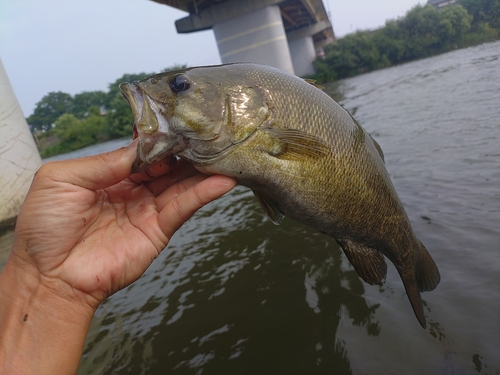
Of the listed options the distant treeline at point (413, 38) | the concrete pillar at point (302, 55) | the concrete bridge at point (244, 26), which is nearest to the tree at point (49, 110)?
the concrete pillar at point (302, 55)

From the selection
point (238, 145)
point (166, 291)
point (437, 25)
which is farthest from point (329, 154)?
point (437, 25)

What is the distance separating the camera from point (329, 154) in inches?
86.0

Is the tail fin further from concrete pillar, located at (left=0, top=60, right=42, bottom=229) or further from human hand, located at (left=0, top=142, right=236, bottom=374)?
concrete pillar, located at (left=0, top=60, right=42, bottom=229)

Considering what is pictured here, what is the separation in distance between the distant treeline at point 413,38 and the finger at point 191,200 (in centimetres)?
3974

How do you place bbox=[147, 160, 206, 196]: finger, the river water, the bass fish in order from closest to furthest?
the bass fish → bbox=[147, 160, 206, 196]: finger → the river water

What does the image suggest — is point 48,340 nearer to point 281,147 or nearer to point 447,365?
point 281,147

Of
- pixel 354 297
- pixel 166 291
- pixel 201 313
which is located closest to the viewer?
pixel 354 297

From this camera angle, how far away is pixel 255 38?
2686cm

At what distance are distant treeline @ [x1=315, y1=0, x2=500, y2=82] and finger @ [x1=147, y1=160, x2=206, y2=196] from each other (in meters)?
39.4

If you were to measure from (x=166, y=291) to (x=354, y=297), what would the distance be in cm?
247

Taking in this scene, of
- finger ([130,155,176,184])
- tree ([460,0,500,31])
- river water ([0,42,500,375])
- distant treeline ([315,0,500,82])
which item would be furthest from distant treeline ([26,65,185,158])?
tree ([460,0,500,31])

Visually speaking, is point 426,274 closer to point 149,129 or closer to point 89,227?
point 149,129

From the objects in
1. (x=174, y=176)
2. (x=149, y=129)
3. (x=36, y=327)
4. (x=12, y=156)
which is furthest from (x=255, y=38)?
(x=36, y=327)

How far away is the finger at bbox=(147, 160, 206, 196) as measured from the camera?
2.57m
